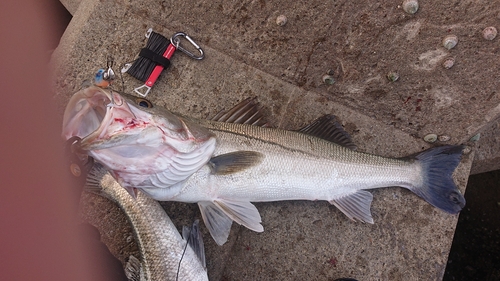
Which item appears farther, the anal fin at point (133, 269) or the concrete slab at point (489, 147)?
the concrete slab at point (489, 147)

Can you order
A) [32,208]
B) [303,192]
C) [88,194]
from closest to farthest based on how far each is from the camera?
[32,208], [303,192], [88,194]

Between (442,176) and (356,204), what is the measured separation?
0.63 m

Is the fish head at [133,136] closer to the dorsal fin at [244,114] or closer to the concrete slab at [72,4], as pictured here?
the dorsal fin at [244,114]

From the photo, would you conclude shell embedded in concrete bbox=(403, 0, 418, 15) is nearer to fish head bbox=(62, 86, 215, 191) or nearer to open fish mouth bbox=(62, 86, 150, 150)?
fish head bbox=(62, 86, 215, 191)

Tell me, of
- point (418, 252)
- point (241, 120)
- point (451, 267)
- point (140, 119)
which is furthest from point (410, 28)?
point (451, 267)

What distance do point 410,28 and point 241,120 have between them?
1.38 m

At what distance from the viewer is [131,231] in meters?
2.59

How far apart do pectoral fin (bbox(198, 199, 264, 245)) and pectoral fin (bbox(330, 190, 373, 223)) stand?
0.59 meters

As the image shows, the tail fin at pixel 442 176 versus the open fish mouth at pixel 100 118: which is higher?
the tail fin at pixel 442 176

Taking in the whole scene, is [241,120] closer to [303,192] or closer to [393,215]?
[303,192]

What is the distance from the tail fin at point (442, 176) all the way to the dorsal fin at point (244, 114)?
119cm

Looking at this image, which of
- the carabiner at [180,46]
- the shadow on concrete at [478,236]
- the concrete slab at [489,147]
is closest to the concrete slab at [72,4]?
the carabiner at [180,46]

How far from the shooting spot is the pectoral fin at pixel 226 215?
2.21 meters

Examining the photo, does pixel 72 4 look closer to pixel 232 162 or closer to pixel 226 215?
pixel 232 162
